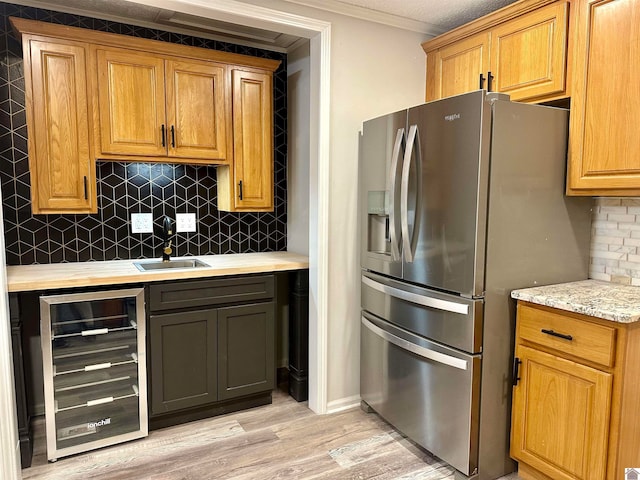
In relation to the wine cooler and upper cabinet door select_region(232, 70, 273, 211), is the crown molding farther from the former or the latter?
the wine cooler

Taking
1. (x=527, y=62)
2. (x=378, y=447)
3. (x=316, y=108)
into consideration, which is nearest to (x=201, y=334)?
(x=378, y=447)

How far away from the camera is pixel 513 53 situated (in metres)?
2.32

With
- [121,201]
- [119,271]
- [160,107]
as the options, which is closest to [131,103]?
[160,107]

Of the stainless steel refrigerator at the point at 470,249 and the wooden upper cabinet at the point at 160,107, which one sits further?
the wooden upper cabinet at the point at 160,107

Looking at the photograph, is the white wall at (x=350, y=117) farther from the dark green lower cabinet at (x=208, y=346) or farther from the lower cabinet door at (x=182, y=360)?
the lower cabinet door at (x=182, y=360)

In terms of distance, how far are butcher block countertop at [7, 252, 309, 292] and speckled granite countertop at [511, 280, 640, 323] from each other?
4.49 feet

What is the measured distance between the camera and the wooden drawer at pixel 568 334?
5.69 ft

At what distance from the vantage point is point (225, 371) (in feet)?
8.90

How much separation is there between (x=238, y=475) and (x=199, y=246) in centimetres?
154

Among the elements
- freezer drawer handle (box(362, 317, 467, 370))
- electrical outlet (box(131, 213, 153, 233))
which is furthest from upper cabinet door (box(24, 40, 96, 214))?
freezer drawer handle (box(362, 317, 467, 370))

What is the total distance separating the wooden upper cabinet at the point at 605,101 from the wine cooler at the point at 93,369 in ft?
7.52

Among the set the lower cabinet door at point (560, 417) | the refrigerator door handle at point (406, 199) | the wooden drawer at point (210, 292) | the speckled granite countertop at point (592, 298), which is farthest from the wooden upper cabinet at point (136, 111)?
the lower cabinet door at point (560, 417)

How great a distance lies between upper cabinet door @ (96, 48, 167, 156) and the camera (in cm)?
255

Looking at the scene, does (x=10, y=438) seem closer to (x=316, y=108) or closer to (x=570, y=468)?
(x=316, y=108)
